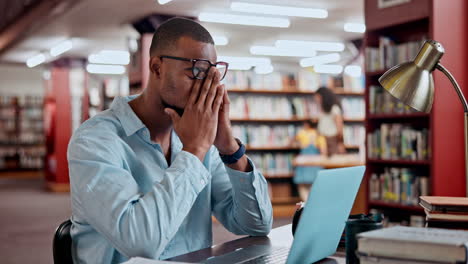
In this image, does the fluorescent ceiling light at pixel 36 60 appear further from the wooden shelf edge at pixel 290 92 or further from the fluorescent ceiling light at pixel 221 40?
the wooden shelf edge at pixel 290 92

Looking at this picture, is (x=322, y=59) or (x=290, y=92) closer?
(x=290, y=92)

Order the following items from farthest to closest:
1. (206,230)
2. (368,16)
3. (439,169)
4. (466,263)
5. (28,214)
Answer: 1. (28,214)
2. (368,16)
3. (439,169)
4. (206,230)
5. (466,263)

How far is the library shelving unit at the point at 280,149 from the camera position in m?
7.71

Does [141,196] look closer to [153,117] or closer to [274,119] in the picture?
[153,117]

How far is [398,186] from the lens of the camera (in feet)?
15.5

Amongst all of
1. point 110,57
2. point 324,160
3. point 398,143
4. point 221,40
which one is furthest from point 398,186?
point 110,57

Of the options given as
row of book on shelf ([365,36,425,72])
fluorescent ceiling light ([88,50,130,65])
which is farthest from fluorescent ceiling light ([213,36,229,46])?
row of book on shelf ([365,36,425,72])

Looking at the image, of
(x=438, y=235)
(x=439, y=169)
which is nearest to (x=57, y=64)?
(x=439, y=169)

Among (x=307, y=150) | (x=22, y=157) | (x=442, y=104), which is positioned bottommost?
(x=22, y=157)

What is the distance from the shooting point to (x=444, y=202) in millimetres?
1404

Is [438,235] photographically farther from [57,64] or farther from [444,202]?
[57,64]

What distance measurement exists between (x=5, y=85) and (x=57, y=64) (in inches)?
205

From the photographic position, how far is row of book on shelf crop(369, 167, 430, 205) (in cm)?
453

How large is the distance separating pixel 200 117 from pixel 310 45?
9769 mm
